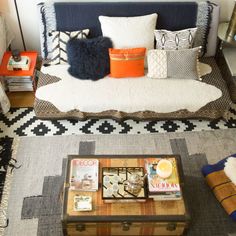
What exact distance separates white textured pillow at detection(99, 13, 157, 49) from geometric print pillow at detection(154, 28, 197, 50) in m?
0.10

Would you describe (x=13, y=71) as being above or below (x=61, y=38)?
below

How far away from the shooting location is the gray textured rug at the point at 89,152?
2.15 meters

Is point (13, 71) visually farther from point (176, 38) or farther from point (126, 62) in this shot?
point (176, 38)

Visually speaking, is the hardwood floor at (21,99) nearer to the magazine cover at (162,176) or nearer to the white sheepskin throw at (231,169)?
the magazine cover at (162,176)

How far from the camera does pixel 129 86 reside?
8.64 feet

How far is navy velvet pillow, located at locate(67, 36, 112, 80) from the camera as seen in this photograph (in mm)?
2611

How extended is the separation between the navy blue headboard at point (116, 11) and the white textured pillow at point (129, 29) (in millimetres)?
77

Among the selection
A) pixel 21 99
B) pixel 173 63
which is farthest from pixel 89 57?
pixel 21 99

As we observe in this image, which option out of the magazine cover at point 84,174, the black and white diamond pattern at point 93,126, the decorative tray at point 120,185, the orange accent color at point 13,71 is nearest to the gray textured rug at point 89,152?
the black and white diamond pattern at point 93,126

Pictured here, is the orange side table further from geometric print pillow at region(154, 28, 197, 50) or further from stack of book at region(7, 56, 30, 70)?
geometric print pillow at region(154, 28, 197, 50)

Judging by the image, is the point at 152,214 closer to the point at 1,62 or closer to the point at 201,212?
the point at 201,212

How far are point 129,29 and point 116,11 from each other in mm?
211

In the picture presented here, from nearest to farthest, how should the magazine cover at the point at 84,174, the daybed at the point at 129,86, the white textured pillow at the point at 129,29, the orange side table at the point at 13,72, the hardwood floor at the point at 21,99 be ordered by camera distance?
the magazine cover at the point at 84,174 → the daybed at the point at 129,86 → the white textured pillow at the point at 129,29 → the orange side table at the point at 13,72 → the hardwood floor at the point at 21,99

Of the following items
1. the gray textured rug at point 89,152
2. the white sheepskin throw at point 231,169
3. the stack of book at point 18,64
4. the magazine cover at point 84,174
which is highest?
the stack of book at point 18,64
